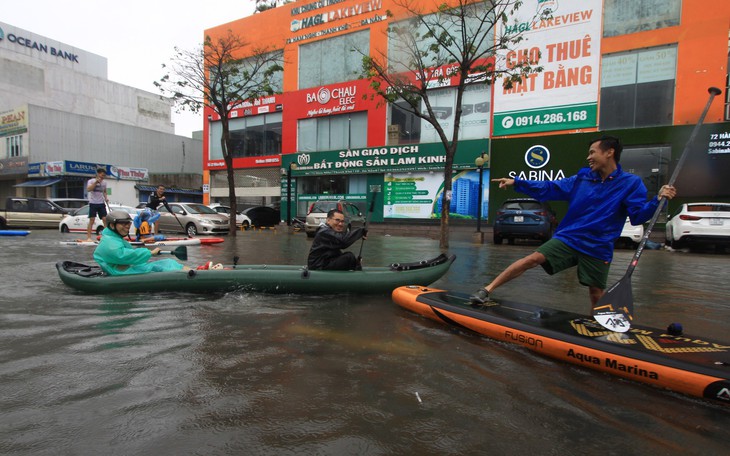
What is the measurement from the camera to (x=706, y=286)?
5.74 m

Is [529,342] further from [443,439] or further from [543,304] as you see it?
[543,304]

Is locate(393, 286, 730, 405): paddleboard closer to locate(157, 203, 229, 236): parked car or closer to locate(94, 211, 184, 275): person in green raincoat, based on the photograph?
locate(94, 211, 184, 275): person in green raincoat

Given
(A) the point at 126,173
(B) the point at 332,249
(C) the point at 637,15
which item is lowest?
(B) the point at 332,249

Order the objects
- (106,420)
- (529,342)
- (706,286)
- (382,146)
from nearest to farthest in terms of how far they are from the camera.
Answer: (106,420) < (529,342) < (706,286) < (382,146)

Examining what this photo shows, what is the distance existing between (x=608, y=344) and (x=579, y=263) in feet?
3.06

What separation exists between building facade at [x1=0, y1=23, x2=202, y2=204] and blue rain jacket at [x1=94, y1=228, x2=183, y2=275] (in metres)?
28.6

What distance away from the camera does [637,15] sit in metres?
14.8

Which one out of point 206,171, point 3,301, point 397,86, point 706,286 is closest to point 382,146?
point 397,86

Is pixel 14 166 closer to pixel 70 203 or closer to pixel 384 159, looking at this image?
pixel 70 203

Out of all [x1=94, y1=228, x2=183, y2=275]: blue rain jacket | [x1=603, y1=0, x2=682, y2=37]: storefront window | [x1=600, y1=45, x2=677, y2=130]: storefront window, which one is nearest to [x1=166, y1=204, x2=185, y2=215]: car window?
[x1=94, y1=228, x2=183, y2=275]: blue rain jacket

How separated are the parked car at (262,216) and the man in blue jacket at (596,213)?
18.0 metres

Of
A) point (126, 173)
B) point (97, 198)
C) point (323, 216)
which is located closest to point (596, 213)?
point (323, 216)

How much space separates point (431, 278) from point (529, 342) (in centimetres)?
198

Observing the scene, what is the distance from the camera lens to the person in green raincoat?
4680 mm
